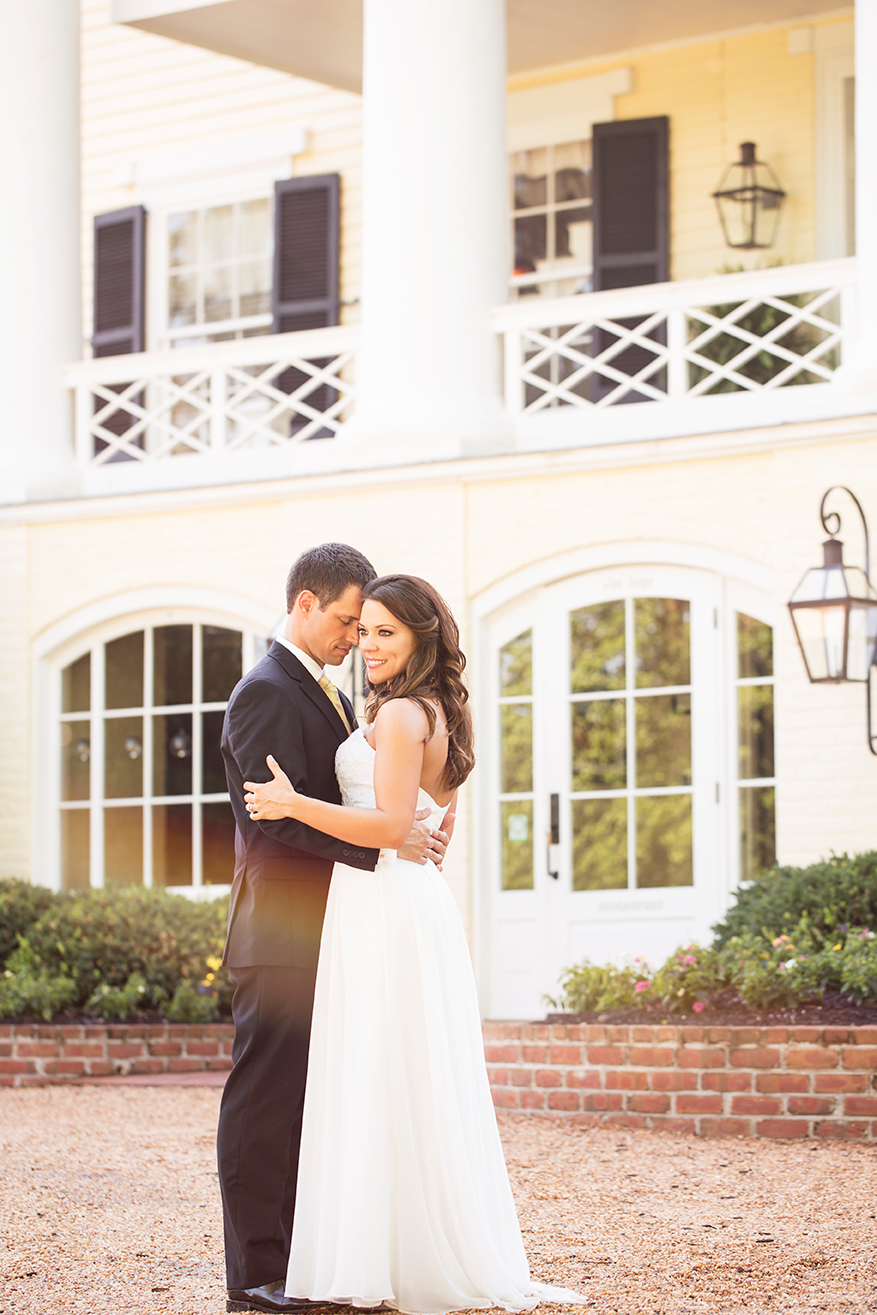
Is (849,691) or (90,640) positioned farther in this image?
(90,640)

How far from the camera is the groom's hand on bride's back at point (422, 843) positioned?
4391 mm

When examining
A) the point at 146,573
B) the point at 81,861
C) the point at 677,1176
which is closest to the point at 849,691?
the point at 677,1176

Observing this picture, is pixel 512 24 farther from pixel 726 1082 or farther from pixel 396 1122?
pixel 396 1122

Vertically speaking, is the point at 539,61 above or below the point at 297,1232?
above

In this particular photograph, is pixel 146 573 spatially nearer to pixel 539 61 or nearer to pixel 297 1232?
pixel 539 61

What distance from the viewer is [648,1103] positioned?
7.32 meters

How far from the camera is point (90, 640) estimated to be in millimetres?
12062

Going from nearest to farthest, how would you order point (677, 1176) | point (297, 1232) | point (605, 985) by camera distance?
point (297, 1232), point (677, 1176), point (605, 985)

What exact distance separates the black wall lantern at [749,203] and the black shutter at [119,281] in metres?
5.03

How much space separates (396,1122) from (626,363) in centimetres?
837

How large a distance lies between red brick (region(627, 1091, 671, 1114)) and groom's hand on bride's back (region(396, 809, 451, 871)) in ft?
10.6

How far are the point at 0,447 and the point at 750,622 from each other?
5.52 m

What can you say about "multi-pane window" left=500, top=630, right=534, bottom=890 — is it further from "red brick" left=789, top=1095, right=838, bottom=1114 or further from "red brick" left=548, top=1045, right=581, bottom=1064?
"red brick" left=789, top=1095, right=838, bottom=1114

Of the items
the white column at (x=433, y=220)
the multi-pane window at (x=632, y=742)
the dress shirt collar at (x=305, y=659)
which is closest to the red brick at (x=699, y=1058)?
the multi-pane window at (x=632, y=742)
